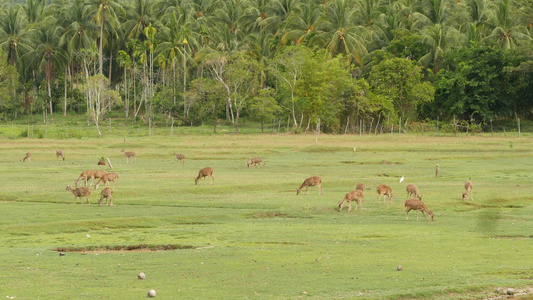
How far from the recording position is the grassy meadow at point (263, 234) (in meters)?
16.1

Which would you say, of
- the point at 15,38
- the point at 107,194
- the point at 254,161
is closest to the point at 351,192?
the point at 107,194

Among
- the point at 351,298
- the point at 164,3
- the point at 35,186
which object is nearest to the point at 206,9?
the point at 164,3

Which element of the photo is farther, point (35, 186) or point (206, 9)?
point (206, 9)

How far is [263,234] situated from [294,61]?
205 ft

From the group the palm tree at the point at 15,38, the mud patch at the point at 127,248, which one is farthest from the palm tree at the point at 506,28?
the mud patch at the point at 127,248

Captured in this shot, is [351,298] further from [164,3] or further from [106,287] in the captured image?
[164,3]

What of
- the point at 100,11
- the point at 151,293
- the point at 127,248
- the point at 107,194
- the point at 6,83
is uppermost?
the point at 100,11

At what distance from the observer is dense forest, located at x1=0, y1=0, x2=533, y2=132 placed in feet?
283

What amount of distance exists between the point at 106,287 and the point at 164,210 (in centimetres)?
1281

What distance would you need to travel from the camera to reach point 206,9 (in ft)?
414

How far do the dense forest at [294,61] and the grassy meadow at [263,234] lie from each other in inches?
1521

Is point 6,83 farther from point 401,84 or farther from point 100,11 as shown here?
point 401,84

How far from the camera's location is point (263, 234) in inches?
895

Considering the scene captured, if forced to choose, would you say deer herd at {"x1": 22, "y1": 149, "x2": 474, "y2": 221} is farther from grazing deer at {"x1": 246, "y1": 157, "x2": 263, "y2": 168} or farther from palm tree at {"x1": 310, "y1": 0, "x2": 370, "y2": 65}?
palm tree at {"x1": 310, "y1": 0, "x2": 370, "y2": 65}
